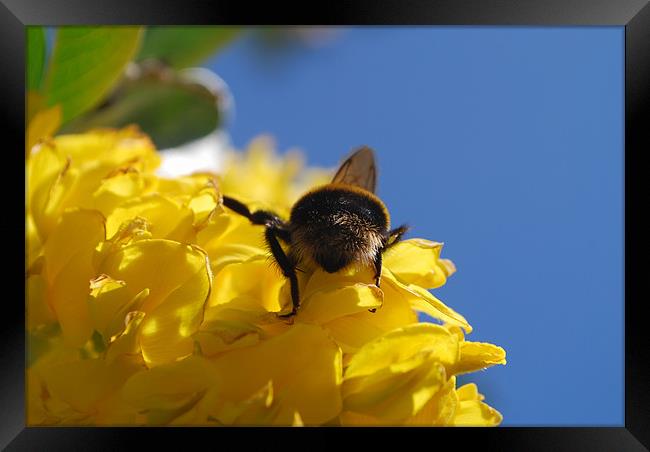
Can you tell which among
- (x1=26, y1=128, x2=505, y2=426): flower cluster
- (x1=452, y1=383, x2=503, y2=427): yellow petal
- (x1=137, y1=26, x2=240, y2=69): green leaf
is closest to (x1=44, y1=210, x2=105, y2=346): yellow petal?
(x1=26, y1=128, x2=505, y2=426): flower cluster

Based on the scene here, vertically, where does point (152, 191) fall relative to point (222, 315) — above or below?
above

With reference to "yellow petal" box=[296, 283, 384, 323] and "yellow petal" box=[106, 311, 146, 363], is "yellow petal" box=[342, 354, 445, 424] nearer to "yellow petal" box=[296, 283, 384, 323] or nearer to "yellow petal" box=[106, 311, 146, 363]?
"yellow petal" box=[296, 283, 384, 323]

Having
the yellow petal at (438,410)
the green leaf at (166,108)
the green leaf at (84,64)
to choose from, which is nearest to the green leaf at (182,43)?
Result: the green leaf at (166,108)

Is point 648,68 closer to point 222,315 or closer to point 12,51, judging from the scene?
point 222,315

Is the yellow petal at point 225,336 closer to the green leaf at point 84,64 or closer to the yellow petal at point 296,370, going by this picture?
the yellow petal at point 296,370

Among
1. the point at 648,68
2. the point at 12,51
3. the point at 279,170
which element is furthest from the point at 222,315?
the point at 279,170

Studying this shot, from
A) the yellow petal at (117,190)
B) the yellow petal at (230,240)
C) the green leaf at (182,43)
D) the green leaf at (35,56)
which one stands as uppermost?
the green leaf at (182,43)
